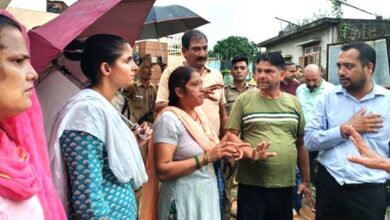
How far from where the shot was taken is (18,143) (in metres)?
1.49

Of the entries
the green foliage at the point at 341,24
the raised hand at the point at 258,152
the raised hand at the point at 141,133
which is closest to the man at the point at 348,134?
the raised hand at the point at 258,152

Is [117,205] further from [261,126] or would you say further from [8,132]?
[261,126]

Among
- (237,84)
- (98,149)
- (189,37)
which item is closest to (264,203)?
(189,37)

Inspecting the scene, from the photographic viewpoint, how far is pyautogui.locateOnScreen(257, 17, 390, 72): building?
607 inches

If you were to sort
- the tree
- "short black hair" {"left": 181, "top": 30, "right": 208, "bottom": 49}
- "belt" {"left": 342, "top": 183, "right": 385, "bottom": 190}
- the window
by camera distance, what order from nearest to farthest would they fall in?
1. "belt" {"left": 342, "top": 183, "right": 385, "bottom": 190}
2. "short black hair" {"left": 181, "top": 30, "right": 208, "bottom": 49}
3. the window
4. the tree

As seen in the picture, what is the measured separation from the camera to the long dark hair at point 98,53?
2.03 metres

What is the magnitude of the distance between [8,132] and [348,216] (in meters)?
2.38

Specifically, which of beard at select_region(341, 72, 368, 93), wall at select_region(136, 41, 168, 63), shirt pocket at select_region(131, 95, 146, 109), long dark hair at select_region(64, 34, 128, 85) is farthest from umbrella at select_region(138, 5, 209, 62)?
wall at select_region(136, 41, 168, 63)

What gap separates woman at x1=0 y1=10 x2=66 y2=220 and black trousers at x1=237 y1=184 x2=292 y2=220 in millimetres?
1969

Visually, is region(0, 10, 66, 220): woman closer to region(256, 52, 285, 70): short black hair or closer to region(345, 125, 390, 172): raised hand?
region(345, 125, 390, 172): raised hand

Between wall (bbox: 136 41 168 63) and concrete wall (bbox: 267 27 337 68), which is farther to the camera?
concrete wall (bbox: 267 27 337 68)

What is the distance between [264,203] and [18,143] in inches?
87.3

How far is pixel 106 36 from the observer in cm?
208

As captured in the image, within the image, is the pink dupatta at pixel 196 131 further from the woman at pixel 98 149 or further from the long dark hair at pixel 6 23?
the long dark hair at pixel 6 23
